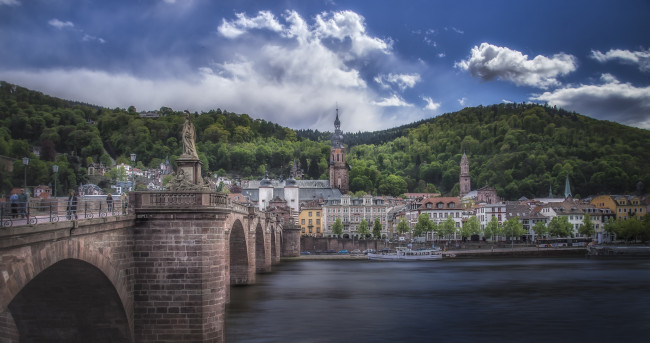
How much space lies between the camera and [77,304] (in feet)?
66.2

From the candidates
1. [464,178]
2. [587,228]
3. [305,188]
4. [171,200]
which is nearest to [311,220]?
[305,188]

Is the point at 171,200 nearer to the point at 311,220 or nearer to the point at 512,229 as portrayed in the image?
the point at 512,229

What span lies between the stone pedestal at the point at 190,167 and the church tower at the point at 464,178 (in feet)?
552

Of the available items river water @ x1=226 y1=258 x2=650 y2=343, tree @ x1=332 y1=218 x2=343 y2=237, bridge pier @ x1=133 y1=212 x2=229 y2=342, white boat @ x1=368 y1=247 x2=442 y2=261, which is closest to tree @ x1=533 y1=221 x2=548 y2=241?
white boat @ x1=368 y1=247 x2=442 y2=261

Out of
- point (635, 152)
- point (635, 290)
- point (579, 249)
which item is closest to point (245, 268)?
point (635, 290)

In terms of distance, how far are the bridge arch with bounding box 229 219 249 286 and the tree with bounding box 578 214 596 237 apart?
89009 millimetres

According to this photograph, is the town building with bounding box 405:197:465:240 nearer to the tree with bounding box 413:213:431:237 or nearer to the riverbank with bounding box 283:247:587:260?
the tree with bounding box 413:213:431:237

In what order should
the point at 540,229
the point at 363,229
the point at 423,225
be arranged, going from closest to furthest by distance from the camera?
1. the point at 540,229
2. the point at 423,225
3. the point at 363,229

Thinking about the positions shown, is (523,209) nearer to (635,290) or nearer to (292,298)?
(635,290)

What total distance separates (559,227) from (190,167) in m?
106

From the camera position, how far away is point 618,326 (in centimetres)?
3662

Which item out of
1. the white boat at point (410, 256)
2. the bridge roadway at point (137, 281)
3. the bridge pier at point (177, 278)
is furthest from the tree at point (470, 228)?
the bridge pier at point (177, 278)

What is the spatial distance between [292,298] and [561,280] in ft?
92.6

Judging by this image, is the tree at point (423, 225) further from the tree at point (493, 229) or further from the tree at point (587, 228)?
the tree at point (587, 228)
